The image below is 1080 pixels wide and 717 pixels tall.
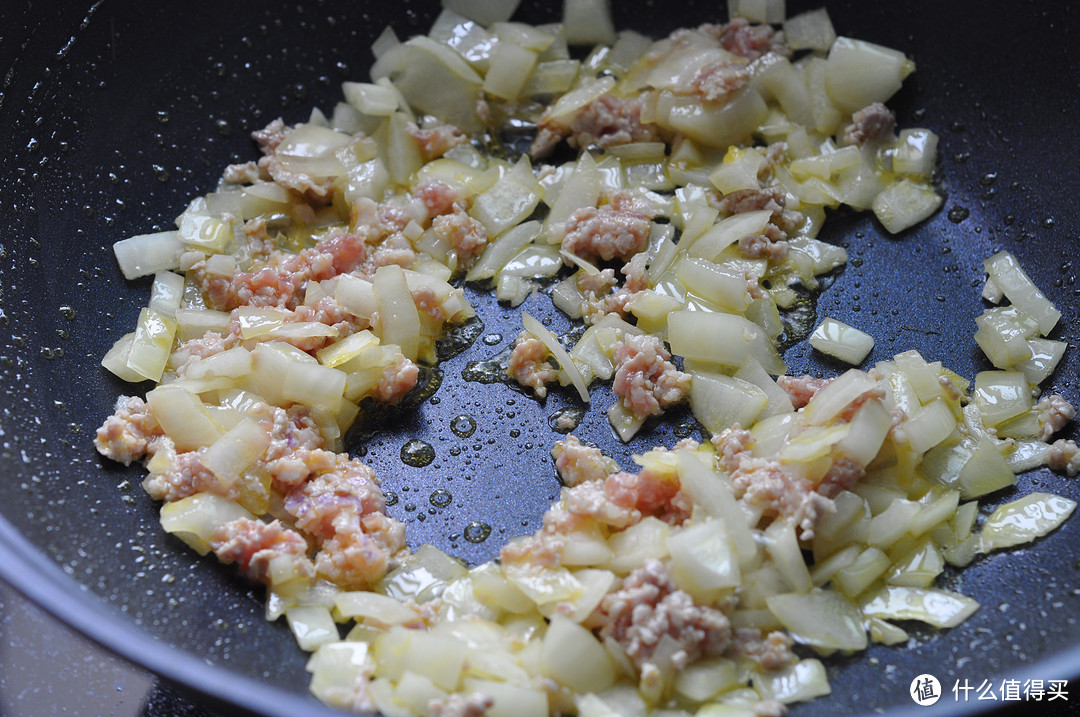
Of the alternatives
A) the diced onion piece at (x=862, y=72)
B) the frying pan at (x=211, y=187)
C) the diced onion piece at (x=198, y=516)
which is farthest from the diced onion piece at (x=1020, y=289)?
the diced onion piece at (x=198, y=516)

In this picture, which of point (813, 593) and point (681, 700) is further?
point (813, 593)

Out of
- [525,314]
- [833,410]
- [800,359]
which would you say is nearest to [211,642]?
[525,314]

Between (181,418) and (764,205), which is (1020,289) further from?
(181,418)

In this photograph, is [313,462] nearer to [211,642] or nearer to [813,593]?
[211,642]

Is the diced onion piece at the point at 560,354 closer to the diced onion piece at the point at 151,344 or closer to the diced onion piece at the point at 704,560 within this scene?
the diced onion piece at the point at 704,560

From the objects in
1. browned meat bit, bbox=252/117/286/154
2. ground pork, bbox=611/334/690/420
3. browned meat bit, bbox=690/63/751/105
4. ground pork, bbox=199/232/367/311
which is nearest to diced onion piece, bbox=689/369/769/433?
ground pork, bbox=611/334/690/420

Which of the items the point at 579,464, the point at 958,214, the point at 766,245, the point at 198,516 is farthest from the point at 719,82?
the point at 198,516

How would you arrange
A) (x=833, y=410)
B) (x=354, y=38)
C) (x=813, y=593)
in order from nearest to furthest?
1. (x=813, y=593)
2. (x=833, y=410)
3. (x=354, y=38)
